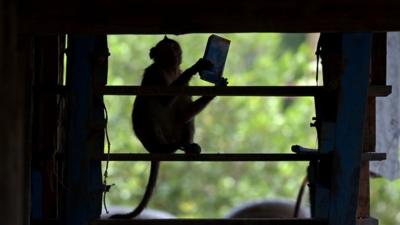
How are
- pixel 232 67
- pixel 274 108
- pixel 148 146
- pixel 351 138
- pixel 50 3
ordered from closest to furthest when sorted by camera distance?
pixel 50 3 < pixel 351 138 < pixel 148 146 < pixel 274 108 < pixel 232 67

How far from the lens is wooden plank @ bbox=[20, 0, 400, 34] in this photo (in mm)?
3238

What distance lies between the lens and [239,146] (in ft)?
46.7

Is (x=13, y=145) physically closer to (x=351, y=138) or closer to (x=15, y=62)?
(x=15, y=62)

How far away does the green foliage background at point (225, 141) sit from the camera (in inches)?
535

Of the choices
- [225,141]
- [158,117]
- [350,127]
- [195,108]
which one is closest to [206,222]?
[350,127]

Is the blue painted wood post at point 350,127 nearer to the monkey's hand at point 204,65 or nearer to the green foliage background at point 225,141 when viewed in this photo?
the monkey's hand at point 204,65

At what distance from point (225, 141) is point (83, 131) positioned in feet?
35.4

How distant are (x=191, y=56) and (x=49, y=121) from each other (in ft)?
34.5

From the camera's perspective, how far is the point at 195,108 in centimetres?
586

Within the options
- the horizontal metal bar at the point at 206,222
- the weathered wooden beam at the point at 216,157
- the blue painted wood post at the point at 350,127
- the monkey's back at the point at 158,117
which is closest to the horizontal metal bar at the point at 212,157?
the weathered wooden beam at the point at 216,157

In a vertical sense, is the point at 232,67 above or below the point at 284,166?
above

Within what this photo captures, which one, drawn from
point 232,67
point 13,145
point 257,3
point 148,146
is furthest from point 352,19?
point 232,67

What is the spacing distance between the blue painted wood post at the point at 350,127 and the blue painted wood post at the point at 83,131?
999 mm

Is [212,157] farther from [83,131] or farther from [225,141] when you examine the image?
[225,141]
